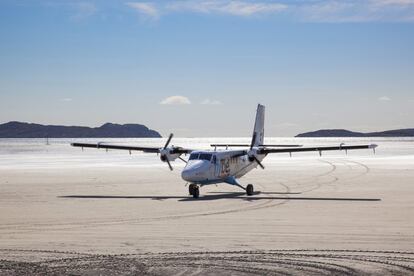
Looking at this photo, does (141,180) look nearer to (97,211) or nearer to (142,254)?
(97,211)

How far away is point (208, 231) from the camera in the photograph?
2097cm

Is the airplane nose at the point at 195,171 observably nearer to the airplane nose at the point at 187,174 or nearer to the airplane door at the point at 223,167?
the airplane nose at the point at 187,174

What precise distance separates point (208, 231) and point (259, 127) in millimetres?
→ 20577

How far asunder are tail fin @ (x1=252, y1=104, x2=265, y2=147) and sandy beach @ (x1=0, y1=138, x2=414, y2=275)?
10.6ft

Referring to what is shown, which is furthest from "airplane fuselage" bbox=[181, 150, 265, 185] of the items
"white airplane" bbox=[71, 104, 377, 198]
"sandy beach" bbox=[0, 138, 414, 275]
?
"sandy beach" bbox=[0, 138, 414, 275]

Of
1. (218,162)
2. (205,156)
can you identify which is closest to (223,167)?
(218,162)

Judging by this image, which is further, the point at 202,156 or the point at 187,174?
the point at 202,156

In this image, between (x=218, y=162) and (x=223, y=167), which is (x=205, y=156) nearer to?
(x=218, y=162)

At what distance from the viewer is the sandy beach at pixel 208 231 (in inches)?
599

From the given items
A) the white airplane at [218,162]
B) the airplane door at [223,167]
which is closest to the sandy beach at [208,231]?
the white airplane at [218,162]

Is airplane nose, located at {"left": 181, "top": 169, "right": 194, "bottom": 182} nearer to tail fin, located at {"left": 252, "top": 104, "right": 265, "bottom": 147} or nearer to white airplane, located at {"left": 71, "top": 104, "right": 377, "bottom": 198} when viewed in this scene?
white airplane, located at {"left": 71, "top": 104, "right": 377, "bottom": 198}

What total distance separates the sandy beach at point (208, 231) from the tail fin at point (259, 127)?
10.6ft

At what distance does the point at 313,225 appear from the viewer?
2212 centimetres

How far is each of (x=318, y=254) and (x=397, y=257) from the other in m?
1.90
